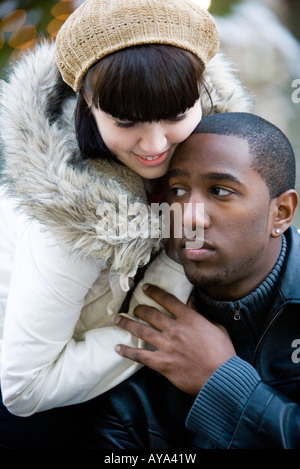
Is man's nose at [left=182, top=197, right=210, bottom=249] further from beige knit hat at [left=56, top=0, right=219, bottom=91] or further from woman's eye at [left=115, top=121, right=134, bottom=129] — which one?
beige knit hat at [left=56, top=0, right=219, bottom=91]

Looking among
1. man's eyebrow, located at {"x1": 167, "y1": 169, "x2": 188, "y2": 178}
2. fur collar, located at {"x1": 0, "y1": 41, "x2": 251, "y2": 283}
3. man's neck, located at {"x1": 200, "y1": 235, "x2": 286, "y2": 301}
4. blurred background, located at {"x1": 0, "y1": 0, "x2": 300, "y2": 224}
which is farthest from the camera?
blurred background, located at {"x1": 0, "y1": 0, "x2": 300, "y2": 224}

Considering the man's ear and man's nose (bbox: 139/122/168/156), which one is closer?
man's nose (bbox: 139/122/168/156)

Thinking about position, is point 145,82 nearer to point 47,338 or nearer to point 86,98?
point 86,98

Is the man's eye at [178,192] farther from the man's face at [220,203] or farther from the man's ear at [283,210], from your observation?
the man's ear at [283,210]

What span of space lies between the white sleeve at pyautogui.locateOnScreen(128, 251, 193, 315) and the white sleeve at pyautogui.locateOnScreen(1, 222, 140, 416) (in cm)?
14

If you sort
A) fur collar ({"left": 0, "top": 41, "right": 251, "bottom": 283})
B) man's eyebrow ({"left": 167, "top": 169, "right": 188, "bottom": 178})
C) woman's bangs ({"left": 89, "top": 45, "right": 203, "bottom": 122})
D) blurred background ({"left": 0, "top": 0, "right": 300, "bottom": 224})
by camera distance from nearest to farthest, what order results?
woman's bangs ({"left": 89, "top": 45, "right": 203, "bottom": 122}) < fur collar ({"left": 0, "top": 41, "right": 251, "bottom": 283}) < man's eyebrow ({"left": 167, "top": 169, "right": 188, "bottom": 178}) < blurred background ({"left": 0, "top": 0, "right": 300, "bottom": 224})

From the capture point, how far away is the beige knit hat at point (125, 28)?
115cm

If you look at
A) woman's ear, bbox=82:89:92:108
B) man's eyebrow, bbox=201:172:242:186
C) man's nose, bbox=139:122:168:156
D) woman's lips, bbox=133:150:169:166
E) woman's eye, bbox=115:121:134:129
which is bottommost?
man's eyebrow, bbox=201:172:242:186

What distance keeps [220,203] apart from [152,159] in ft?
0.73

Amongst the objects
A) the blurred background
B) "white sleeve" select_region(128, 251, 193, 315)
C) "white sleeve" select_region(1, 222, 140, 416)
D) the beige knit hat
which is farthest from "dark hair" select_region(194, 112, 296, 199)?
the blurred background

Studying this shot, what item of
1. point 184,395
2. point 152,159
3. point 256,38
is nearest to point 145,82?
point 152,159

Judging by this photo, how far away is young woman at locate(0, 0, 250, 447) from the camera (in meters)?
1.16

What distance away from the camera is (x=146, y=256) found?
1347 millimetres

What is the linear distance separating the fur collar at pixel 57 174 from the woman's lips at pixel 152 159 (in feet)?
0.27
